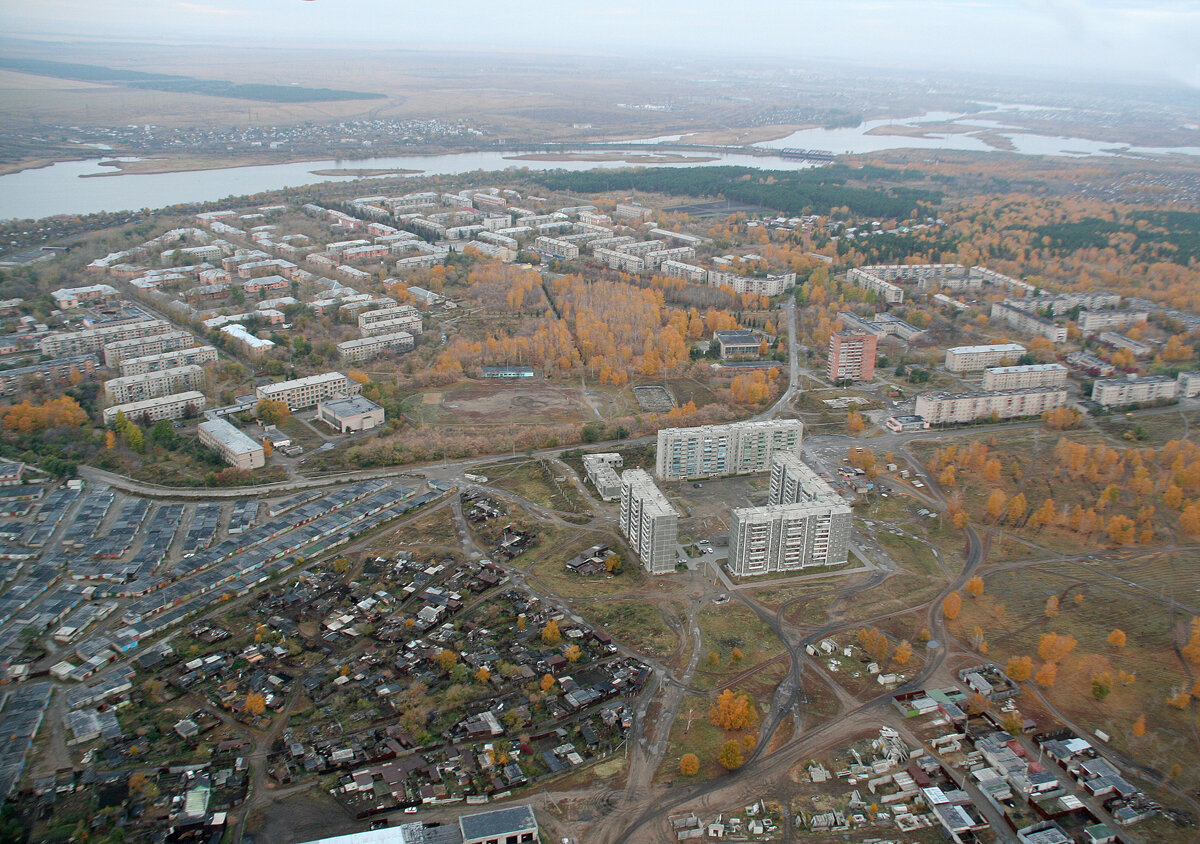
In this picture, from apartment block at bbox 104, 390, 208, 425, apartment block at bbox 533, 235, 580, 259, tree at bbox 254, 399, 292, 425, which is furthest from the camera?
apartment block at bbox 533, 235, 580, 259

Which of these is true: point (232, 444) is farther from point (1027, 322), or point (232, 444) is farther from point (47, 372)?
point (1027, 322)

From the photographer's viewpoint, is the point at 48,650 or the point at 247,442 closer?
the point at 48,650

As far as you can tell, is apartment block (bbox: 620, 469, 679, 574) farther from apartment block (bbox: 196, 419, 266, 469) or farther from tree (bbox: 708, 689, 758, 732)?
apartment block (bbox: 196, 419, 266, 469)

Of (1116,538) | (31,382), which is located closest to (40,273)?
(31,382)

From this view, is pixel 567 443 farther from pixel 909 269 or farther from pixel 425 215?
pixel 425 215

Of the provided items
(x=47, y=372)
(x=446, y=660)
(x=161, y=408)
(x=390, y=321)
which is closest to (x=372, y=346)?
(x=390, y=321)

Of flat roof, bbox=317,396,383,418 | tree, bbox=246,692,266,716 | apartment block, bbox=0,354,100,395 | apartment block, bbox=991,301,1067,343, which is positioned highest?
apartment block, bbox=0,354,100,395

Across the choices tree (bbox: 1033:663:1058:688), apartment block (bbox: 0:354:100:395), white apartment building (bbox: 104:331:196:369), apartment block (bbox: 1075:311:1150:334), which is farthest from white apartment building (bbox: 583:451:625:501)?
apartment block (bbox: 1075:311:1150:334)

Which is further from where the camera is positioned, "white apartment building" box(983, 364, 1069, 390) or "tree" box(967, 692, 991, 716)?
"white apartment building" box(983, 364, 1069, 390)
